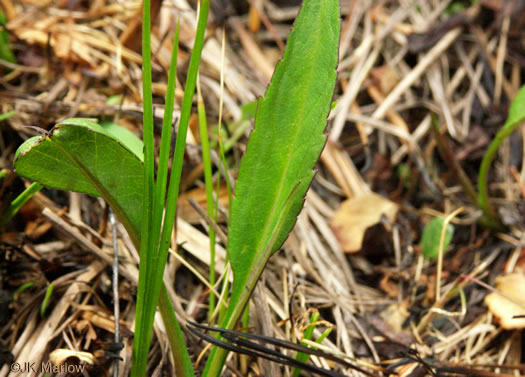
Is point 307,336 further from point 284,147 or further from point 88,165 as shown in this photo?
point 88,165

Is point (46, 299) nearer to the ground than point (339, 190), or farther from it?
nearer to the ground

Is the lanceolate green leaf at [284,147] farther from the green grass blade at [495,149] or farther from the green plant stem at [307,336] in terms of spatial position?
the green grass blade at [495,149]

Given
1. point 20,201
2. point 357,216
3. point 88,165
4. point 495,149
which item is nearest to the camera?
point 88,165

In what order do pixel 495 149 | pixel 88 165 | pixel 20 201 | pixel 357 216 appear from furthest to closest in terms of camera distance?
Answer: 1. pixel 357 216
2. pixel 495 149
3. pixel 20 201
4. pixel 88 165

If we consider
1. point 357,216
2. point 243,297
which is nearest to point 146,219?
point 243,297

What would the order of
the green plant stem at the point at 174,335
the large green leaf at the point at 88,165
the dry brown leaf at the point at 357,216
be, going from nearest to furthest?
the large green leaf at the point at 88,165
the green plant stem at the point at 174,335
the dry brown leaf at the point at 357,216

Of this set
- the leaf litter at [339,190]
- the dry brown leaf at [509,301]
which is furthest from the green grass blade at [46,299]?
the dry brown leaf at [509,301]

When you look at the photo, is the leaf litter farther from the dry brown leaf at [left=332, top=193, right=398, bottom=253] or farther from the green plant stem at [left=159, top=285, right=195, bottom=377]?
the green plant stem at [left=159, top=285, right=195, bottom=377]

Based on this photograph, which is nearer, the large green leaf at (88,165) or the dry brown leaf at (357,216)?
the large green leaf at (88,165)
